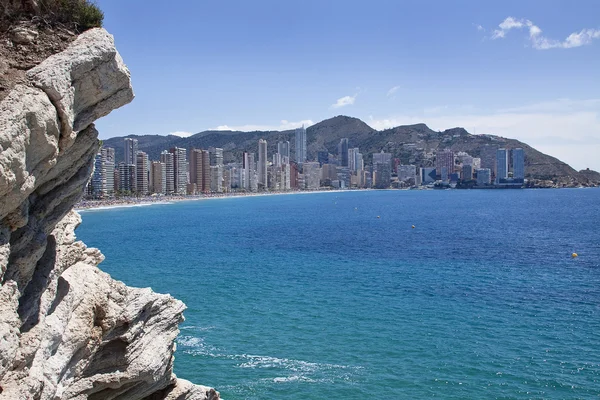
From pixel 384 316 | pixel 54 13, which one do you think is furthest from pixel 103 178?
pixel 54 13

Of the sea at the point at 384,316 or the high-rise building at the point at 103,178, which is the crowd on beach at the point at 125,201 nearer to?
the high-rise building at the point at 103,178

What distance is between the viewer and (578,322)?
82.6 feet

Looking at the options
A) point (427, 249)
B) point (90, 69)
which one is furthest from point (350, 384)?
point (427, 249)

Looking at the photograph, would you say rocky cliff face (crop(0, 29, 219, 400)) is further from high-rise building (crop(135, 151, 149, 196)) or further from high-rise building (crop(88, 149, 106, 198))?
high-rise building (crop(135, 151, 149, 196))

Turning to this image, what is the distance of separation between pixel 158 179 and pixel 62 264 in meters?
195

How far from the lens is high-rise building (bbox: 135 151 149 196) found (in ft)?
612

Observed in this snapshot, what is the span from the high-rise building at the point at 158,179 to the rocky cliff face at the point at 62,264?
7508 inches

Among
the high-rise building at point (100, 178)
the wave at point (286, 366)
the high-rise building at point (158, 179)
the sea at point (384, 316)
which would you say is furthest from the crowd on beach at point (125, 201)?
the wave at point (286, 366)

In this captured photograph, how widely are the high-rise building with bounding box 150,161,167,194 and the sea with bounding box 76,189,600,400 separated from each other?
145 m

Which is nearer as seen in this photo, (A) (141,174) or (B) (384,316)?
(B) (384,316)

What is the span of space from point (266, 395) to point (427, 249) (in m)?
35.9

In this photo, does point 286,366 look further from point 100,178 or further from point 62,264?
point 100,178

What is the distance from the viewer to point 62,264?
34.2 feet

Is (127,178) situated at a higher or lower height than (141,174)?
lower
